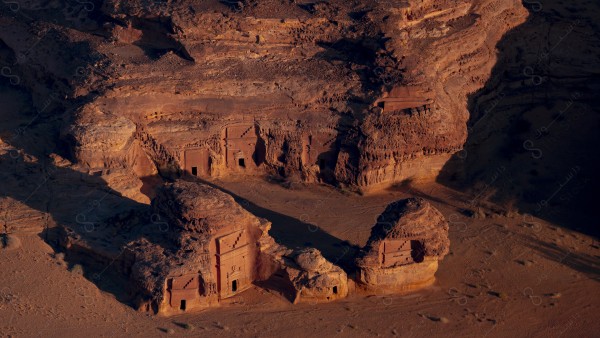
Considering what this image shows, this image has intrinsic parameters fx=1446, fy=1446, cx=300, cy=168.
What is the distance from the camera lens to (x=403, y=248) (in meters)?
49.4

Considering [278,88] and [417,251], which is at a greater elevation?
[278,88]

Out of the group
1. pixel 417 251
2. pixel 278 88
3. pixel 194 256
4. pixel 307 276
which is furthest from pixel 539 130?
pixel 194 256

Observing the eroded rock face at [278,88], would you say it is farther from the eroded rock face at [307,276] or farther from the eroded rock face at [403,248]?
the eroded rock face at [307,276]

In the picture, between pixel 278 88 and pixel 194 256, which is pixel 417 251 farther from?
pixel 278 88

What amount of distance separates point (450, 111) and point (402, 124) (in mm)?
2277

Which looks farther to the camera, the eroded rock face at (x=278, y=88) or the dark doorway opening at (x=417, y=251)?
the eroded rock face at (x=278, y=88)

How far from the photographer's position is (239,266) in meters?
48.6

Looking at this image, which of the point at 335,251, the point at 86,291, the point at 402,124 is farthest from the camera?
the point at 402,124

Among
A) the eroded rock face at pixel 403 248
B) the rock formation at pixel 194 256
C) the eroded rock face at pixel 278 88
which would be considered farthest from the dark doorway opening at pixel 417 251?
the eroded rock face at pixel 278 88

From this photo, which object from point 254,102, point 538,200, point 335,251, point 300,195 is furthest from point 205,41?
point 538,200

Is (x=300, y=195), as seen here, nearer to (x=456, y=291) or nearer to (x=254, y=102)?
(x=254, y=102)

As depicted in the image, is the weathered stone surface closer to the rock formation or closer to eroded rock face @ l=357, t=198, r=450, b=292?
the rock formation

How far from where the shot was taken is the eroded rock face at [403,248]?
1930 inches

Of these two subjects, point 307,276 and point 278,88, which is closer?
point 307,276
